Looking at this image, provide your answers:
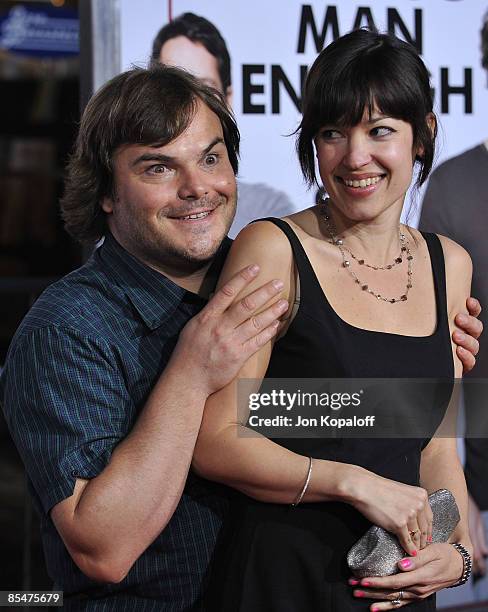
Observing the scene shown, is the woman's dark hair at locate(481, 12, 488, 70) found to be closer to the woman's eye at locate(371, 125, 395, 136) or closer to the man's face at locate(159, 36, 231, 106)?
the man's face at locate(159, 36, 231, 106)

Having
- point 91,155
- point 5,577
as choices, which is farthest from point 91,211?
point 5,577

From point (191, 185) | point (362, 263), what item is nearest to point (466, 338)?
point (362, 263)

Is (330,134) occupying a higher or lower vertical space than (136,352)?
higher

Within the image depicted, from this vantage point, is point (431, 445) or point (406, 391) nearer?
point (406, 391)

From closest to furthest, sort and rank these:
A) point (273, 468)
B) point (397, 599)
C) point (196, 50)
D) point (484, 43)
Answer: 1. point (273, 468)
2. point (397, 599)
3. point (196, 50)
4. point (484, 43)

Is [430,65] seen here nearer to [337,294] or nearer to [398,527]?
[337,294]

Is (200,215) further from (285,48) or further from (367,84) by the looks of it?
(285,48)

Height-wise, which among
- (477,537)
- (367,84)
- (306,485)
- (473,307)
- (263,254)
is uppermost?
(367,84)

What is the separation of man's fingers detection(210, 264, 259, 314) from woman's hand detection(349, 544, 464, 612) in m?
0.52

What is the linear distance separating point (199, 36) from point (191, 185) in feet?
2.29

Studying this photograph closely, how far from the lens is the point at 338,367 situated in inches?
62.0

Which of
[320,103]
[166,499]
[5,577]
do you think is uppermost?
[320,103]

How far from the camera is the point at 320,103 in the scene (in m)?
1.63

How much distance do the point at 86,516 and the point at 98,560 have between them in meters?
0.09
